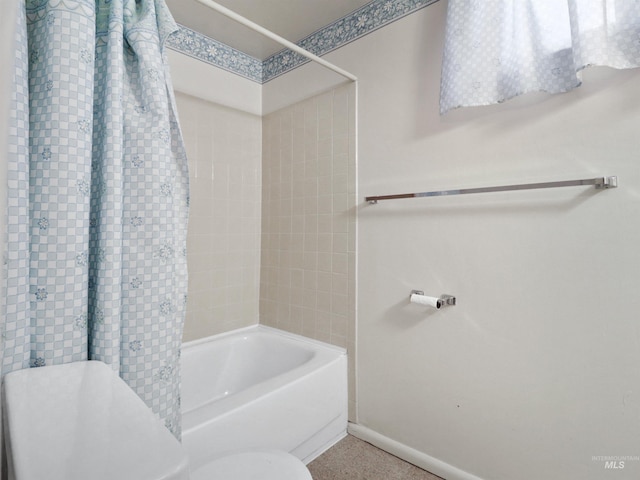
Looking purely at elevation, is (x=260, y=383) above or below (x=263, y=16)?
below

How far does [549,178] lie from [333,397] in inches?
52.0

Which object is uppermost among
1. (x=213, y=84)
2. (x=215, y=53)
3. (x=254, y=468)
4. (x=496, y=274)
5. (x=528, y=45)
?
(x=215, y=53)

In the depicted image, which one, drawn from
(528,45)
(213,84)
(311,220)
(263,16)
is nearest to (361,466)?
(311,220)

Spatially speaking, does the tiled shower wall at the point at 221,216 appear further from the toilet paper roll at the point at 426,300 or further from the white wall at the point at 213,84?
the toilet paper roll at the point at 426,300

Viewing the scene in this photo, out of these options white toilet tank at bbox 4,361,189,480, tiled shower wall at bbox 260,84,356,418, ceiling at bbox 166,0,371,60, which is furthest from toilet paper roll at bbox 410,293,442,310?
ceiling at bbox 166,0,371,60

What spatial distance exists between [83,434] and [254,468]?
62 cm

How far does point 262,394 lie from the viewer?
51.4 inches

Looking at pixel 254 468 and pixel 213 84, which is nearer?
pixel 254 468

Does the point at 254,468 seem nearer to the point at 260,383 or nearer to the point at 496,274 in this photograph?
the point at 260,383

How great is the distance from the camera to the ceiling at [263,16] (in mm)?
1711

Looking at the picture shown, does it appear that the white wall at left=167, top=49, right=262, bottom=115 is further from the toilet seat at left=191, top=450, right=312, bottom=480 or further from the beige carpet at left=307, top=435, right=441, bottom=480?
the beige carpet at left=307, top=435, right=441, bottom=480

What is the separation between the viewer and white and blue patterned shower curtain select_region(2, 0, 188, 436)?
27.6 inches

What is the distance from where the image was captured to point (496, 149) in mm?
1296

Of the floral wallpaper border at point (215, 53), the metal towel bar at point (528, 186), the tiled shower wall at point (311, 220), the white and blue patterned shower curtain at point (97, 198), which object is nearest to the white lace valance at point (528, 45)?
the metal towel bar at point (528, 186)
